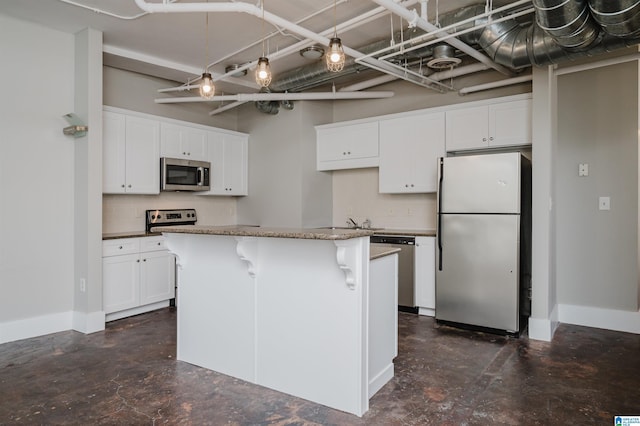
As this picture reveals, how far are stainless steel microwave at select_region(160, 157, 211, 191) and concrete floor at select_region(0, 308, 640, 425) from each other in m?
1.89

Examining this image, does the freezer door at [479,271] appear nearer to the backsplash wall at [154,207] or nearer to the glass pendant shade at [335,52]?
the glass pendant shade at [335,52]

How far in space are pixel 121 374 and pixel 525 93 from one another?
4.27 meters

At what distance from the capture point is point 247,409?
236 centimetres

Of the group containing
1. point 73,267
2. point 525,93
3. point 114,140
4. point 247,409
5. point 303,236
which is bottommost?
point 247,409

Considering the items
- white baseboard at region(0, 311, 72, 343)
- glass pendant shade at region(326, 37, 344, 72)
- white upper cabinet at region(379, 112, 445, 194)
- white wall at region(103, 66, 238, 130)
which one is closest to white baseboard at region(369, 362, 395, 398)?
glass pendant shade at region(326, 37, 344, 72)

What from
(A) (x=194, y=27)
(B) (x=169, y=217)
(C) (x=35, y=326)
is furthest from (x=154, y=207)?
(A) (x=194, y=27)

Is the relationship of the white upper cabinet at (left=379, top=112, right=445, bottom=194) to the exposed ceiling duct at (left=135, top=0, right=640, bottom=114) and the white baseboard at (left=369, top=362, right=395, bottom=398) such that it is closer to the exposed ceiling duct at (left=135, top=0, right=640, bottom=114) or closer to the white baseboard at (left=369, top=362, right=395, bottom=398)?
the exposed ceiling duct at (left=135, top=0, right=640, bottom=114)

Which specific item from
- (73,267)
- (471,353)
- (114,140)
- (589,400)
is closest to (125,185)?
(114,140)

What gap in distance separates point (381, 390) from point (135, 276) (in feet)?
9.61

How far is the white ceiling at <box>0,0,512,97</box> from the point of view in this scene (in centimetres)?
332

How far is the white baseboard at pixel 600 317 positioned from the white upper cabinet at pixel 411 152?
180 cm

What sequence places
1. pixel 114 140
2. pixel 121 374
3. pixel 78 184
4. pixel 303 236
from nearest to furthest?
pixel 303 236, pixel 121 374, pixel 78 184, pixel 114 140

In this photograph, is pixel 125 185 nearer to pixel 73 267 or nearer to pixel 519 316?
pixel 73 267

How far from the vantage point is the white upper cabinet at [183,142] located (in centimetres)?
483
